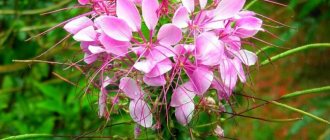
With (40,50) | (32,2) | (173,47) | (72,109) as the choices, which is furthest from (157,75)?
(32,2)

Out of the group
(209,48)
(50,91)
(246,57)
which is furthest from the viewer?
(50,91)

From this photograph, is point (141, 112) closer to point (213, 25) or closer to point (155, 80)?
point (155, 80)

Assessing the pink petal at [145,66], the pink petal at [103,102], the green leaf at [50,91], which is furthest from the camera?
the green leaf at [50,91]

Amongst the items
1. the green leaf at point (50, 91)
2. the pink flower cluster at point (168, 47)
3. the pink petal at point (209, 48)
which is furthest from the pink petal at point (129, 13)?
the green leaf at point (50, 91)

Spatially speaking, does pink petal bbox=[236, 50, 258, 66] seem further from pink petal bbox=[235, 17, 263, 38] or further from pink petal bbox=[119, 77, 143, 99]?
pink petal bbox=[119, 77, 143, 99]

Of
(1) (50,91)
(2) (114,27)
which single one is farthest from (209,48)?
(1) (50,91)

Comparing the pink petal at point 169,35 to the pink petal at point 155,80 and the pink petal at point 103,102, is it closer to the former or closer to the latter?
the pink petal at point 155,80
